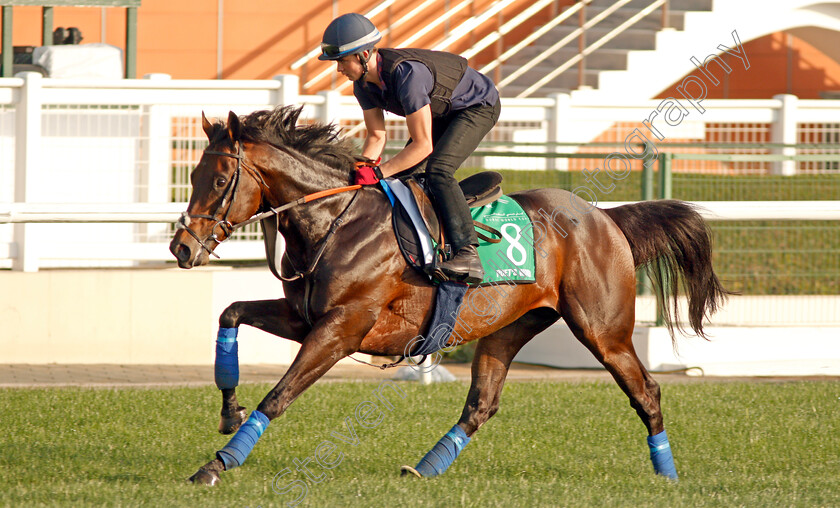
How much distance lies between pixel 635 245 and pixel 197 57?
1300 cm

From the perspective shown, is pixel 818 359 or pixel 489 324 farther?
pixel 818 359

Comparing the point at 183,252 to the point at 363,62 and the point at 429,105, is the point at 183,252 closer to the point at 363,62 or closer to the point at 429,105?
the point at 363,62

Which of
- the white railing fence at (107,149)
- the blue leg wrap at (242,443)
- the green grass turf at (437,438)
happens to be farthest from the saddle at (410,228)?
the white railing fence at (107,149)

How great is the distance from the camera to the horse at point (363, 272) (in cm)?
500

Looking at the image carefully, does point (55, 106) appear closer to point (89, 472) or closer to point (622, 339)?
point (89, 472)

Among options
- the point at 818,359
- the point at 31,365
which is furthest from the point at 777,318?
the point at 31,365

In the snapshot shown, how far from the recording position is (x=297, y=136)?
5.39 metres

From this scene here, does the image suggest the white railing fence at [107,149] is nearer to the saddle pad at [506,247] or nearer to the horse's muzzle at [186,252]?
the saddle pad at [506,247]

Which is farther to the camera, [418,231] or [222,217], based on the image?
[418,231]

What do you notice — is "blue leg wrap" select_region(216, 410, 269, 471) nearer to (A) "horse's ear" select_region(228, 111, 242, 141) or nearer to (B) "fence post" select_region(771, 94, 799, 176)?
(A) "horse's ear" select_region(228, 111, 242, 141)

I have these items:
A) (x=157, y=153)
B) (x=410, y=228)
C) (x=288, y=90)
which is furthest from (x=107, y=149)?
(x=410, y=228)

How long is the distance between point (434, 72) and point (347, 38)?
0.51 metres

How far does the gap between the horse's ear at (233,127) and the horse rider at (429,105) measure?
541 millimetres

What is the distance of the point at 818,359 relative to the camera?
941cm
